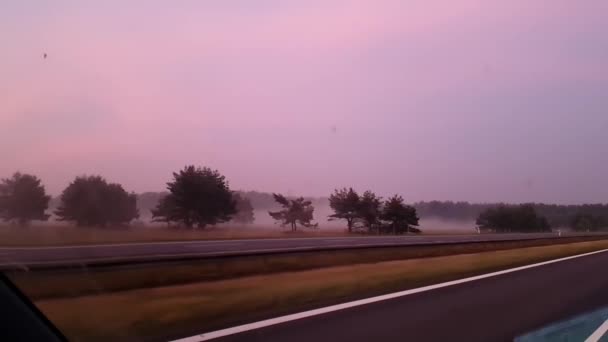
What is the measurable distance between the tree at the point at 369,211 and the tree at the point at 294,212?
36.8 feet

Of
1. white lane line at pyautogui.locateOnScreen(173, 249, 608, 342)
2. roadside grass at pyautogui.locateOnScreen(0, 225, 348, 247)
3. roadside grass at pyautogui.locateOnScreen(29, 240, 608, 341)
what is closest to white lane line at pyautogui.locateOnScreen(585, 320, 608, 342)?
white lane line at pyautogui.locateOnScreen(173, 249, 608, 342)

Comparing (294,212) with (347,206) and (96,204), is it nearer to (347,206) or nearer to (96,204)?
(347,206)

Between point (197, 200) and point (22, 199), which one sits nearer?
point (22, 199)

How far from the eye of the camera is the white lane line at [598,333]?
319 inches

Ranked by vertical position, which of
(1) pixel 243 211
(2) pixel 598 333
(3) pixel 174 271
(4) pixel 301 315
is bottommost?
(2) pixel 598 333

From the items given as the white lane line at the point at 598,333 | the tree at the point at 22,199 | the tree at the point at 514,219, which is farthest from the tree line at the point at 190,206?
the tree at the point at 514,219

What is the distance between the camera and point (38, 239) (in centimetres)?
895

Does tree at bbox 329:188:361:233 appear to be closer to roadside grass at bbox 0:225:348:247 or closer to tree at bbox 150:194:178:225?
roadside grass at bbox 0:225:348:247

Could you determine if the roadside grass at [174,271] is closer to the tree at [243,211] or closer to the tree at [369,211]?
the tree at [243,211]

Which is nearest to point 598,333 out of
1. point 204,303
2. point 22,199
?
point 204,303

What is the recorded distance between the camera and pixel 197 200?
25.8 metres

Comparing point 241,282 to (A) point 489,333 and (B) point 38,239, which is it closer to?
(B) point 38,239

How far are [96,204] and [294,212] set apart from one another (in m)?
24.7

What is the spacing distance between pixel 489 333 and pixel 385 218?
158 ft
